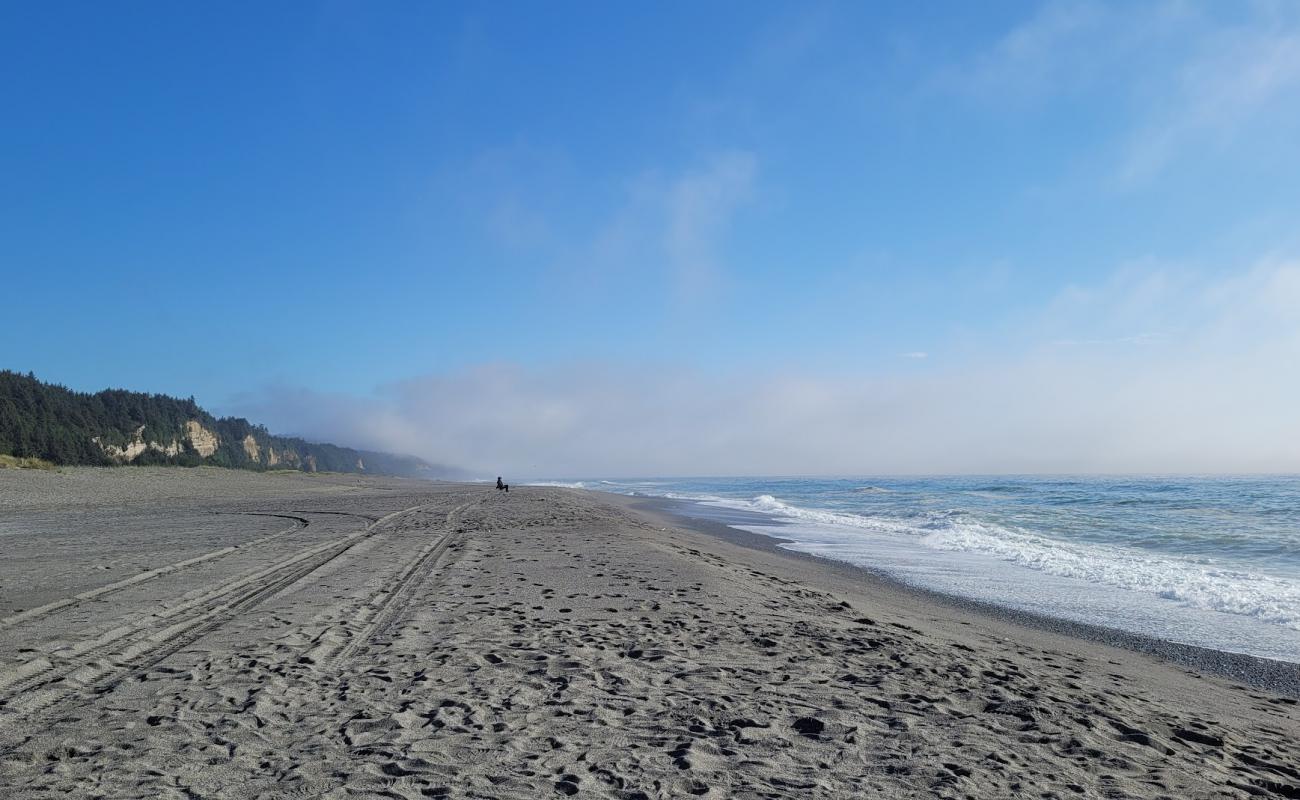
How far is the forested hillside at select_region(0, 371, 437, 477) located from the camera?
54688mm

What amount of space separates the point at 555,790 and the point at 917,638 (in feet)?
17.5

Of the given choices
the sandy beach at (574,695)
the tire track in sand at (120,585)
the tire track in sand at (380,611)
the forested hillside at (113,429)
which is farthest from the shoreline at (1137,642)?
the forested hillside at (113,429)

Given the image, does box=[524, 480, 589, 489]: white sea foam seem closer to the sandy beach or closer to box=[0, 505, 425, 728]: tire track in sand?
box=[0, 505, 425, 728]: tire track in sand

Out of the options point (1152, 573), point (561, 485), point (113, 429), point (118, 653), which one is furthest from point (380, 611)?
point (561, 485)

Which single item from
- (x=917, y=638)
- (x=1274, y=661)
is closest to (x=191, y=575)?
(x=917, y=638)

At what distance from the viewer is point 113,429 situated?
65125mm

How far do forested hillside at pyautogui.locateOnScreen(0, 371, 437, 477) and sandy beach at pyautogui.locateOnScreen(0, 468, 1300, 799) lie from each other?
57757 millimetres

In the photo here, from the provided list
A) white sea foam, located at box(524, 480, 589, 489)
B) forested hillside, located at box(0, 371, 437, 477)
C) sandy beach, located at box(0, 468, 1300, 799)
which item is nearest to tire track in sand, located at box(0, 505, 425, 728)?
sandy beach, located at box(0, 468, 1300, 799)

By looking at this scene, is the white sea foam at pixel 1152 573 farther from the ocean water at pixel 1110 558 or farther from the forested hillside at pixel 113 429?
the forested hillside at pixel 113 429

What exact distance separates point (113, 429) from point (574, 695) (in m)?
77.3

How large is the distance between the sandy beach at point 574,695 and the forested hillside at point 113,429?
57.8m

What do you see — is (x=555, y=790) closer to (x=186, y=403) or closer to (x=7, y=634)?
(x=7, y=634)

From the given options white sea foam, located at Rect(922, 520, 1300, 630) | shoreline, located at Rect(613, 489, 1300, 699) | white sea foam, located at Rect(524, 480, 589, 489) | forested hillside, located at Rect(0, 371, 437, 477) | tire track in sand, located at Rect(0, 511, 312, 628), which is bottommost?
shoreline, located at Rect(613, 489, 1300, 699)

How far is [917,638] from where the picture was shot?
795 centimetres
